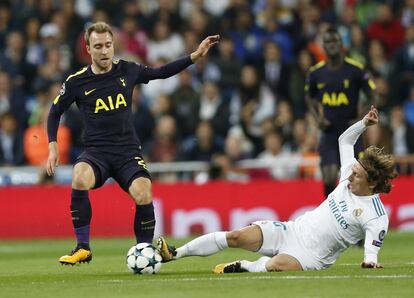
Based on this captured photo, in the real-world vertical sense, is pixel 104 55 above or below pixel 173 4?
below

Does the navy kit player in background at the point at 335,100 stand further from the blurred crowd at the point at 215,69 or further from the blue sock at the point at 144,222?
the blue sock at the point at 144,222

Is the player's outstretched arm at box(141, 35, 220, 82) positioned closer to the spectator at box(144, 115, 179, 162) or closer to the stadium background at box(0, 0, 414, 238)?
the stadium background at box(0, 0, 414, 238)

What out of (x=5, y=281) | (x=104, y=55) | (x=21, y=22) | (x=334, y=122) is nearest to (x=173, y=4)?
(x=21, y=22)

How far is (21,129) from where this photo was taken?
22031 millimetres

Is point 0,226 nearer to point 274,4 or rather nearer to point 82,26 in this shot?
point 82,26

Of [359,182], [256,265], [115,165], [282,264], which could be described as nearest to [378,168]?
[359,182]

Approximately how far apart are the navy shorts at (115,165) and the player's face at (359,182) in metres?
2.21

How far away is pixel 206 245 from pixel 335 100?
5.43 meters

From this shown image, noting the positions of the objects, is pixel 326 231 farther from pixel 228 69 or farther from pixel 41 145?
pixel 228 69

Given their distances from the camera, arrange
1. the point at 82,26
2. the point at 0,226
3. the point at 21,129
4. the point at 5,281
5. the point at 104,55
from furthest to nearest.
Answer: the point at 82,26 < the point at 21,129 < the point at 0,226 < the point at 104,55 < the point at 5,281

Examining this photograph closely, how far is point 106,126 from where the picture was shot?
12.5 metres

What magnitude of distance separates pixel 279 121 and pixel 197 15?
318 cm

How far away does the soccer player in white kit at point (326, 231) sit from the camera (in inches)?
439

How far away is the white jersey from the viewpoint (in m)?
11.0
